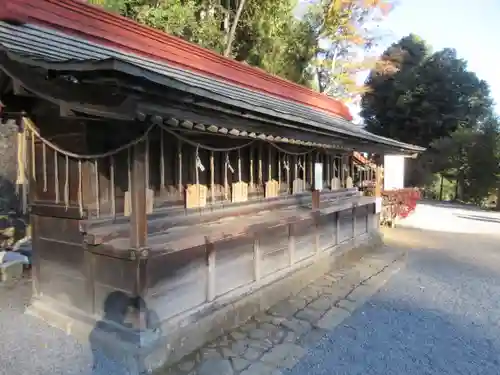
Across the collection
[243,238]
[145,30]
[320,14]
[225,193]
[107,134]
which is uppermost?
[320,14]

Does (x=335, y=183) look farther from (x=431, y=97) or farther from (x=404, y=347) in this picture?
(x=431, y=97)

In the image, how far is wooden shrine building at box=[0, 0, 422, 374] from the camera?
2.71 m

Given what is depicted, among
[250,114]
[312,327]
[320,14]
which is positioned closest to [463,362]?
[312,327]

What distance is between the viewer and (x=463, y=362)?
3.39m

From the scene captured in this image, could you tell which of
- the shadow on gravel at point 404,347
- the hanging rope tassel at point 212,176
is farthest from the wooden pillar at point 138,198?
the shadow on gravel at point 404,347

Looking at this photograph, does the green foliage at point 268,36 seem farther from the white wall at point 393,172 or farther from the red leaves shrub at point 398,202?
the red leaves shrub at point 398,202

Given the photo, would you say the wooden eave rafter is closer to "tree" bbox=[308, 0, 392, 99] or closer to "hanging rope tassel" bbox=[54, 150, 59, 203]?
"hanging rope tassel" bbox=[54, 150, 59, 203]

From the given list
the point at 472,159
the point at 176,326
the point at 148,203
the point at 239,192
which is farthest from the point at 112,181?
the point at 472,159

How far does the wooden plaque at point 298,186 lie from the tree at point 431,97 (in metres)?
19.1

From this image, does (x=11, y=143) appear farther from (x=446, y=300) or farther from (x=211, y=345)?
(x=446, y=300)

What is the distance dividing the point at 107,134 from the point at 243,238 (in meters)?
1.88

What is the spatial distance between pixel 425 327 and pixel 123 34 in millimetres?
4745

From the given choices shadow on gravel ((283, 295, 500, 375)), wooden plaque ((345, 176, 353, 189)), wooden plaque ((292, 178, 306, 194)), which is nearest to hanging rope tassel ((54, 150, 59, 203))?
shadow on gravel ((283, 295, 500, 375))

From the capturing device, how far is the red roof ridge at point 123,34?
3693 mm
